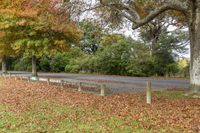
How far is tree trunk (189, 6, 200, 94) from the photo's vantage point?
1661 centimetres

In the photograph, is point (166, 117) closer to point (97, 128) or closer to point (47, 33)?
point (97, 128)

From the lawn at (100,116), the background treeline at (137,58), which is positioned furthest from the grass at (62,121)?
the background treeline at (137,58)

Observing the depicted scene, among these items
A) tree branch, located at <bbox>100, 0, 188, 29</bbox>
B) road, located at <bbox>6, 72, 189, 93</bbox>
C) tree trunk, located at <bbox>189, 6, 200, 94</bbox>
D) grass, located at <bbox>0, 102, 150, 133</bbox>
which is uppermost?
tree branch, located at <bbox>100, 0, 188, 29</bbox>

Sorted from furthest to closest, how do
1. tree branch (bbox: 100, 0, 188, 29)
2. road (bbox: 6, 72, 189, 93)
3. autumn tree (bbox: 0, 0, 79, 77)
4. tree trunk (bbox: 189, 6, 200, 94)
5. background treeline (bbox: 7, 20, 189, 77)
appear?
background treeline (bbox: 7, 20, 189, 77) < autumn tree (bbox: 0, 0, 79, 77) < road (bbox: 6, 72, 189, 93) < tree branch (bbox: 100, 0, 188, 29) < tree trunk (bbox: 189, 6, 200, 94)

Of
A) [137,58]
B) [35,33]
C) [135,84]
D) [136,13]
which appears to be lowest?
[135,84]

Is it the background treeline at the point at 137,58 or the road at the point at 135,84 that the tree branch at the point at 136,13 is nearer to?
the road at the point at 135,84

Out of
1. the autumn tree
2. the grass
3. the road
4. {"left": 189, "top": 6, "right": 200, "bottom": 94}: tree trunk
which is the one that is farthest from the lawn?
the autumn tree

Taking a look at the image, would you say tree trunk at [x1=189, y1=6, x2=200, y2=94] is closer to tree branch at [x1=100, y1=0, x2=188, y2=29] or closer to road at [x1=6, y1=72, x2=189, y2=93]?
tree branch at [x1=100, y1=0, x2=188, y2=29]

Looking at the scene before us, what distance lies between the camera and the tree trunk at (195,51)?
1661cm

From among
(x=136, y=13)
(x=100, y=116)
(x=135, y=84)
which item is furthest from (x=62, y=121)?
(x=135, y=84)

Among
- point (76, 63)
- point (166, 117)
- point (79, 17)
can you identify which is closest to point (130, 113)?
point (166, 117)

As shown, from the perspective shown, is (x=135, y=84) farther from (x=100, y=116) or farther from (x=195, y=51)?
(x=100, y=116)

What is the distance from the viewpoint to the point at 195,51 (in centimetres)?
1672

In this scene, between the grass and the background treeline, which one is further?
the background treeline
